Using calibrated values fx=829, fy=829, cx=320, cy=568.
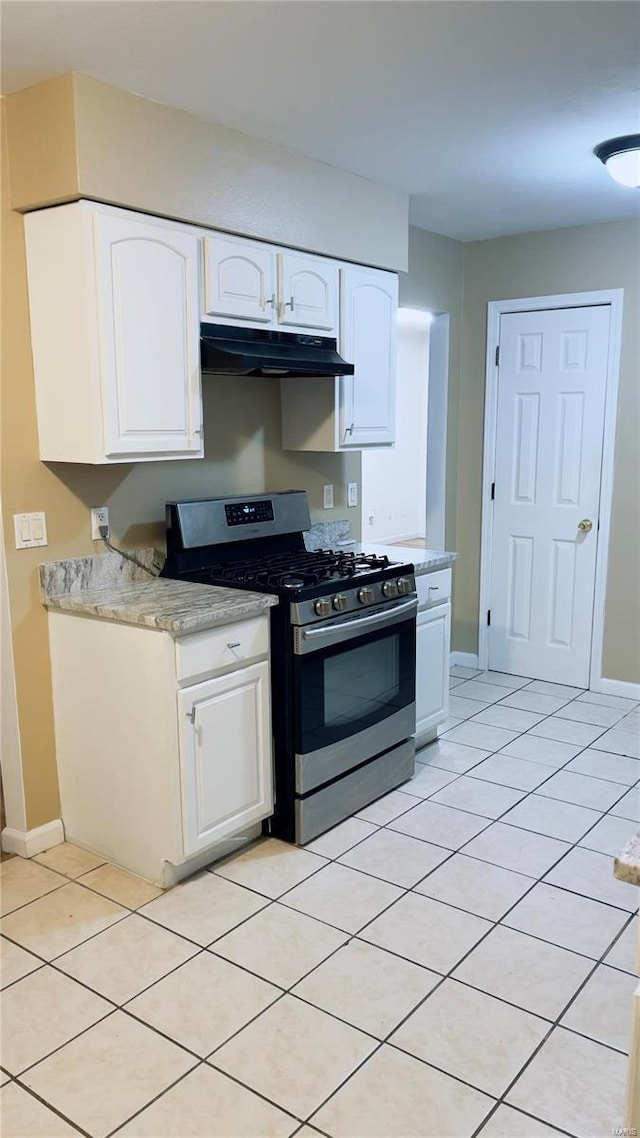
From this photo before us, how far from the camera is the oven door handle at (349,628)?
9.29 ft

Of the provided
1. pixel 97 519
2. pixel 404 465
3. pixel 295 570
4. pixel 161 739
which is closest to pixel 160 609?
pixel 161 739

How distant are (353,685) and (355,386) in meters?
1.29

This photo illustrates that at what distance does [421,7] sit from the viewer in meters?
2.00

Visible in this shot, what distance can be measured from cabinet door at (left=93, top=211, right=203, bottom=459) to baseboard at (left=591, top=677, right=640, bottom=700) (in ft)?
9.25

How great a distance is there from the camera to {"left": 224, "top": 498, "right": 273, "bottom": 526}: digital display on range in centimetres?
327

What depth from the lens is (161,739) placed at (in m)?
2.58

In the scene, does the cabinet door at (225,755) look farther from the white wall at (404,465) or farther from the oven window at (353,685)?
the white wall at (404,465)

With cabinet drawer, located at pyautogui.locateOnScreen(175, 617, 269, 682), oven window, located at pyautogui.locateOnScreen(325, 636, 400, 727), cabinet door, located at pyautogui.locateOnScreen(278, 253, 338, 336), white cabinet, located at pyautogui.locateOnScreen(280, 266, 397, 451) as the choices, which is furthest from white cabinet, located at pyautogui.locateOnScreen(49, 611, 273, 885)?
cabinet door, located at pyautogui.locateOnScreen(278, 253, 338, 336)

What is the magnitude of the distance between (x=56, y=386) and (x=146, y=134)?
0.82 meters

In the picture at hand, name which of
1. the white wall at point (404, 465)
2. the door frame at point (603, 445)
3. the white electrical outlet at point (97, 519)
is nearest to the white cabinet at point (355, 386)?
the white electrical outlet at point (97, 519)

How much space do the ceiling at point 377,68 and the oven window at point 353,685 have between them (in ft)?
5.84

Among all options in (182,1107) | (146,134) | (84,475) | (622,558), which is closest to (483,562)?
(622,558)

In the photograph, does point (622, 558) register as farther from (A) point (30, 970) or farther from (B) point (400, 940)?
(A) point (30, 970)

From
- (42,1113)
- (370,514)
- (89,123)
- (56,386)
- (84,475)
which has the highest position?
(89,123)
